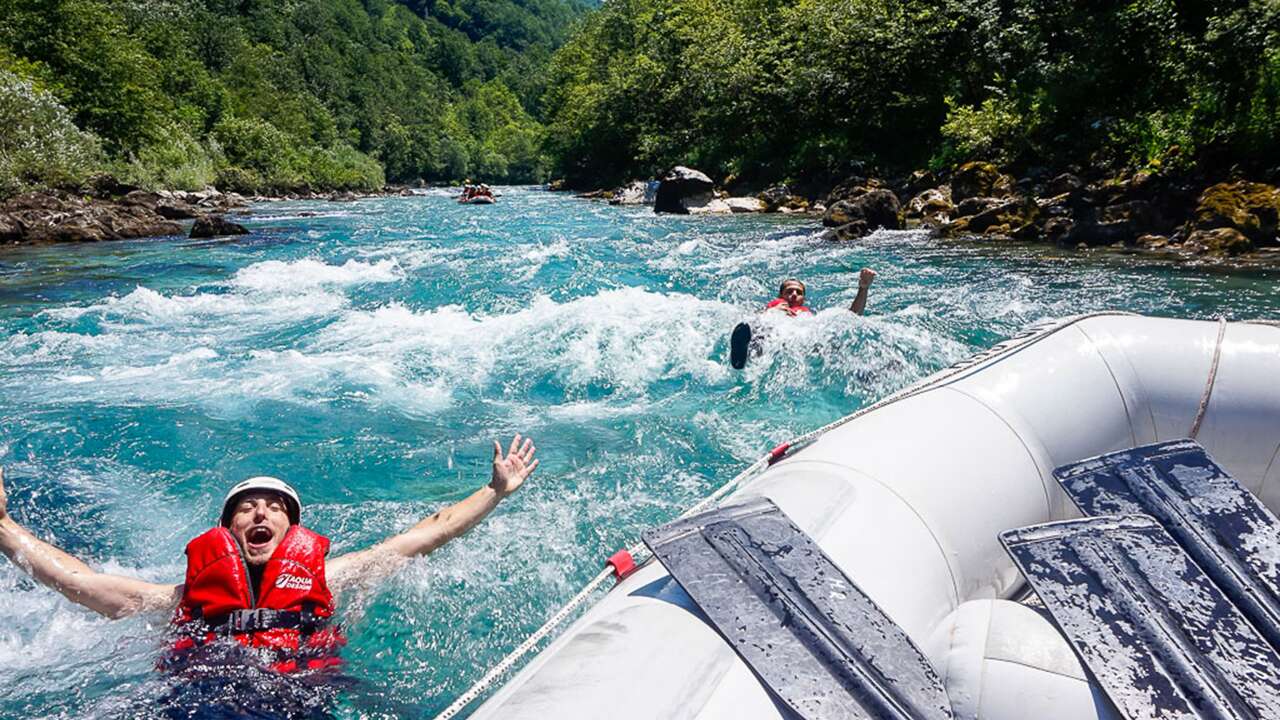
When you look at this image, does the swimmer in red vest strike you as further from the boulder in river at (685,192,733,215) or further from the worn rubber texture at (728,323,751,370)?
the boulder in river at (685,192,733,215)

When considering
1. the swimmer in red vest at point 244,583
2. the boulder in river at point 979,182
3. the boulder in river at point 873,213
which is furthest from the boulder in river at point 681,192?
the swimmer in red vest at point 244,583

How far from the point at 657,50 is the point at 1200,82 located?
26.9 metres

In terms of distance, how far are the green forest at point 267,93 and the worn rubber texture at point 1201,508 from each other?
2299 centimetres

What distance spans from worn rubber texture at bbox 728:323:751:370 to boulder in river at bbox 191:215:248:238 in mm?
15046

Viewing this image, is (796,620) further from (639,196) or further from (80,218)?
(639,196)

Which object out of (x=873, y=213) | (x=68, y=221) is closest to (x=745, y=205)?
(x=873, y=213)

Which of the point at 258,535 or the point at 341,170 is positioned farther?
the point at 341,170

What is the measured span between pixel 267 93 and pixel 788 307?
57.7 meters

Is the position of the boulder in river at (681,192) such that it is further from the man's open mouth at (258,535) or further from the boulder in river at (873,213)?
the man's open mouth at (258,535)

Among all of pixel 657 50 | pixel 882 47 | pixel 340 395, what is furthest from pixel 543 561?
pixel 657 50

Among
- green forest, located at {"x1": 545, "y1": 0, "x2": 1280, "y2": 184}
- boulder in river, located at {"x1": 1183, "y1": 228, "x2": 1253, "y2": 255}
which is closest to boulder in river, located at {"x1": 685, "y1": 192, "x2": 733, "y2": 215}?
green forest, located at {"x1": 545, "y1": 0, "x2": 1280, "y2": 184}

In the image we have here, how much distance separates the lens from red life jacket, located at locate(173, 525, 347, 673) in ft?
7.37

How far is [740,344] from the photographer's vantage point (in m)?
5.32

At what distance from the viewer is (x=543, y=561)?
3186 millimetres
